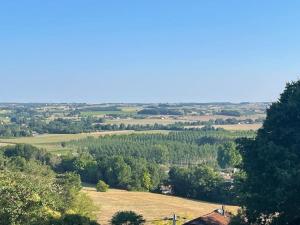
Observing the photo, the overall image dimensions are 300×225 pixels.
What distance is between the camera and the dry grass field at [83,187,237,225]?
68.1 metres

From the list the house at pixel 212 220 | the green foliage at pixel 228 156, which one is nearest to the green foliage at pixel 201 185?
the house at pixel 212 220

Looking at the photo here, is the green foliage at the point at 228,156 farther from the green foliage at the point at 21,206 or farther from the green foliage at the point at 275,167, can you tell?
the green foliage at the point at 21,206

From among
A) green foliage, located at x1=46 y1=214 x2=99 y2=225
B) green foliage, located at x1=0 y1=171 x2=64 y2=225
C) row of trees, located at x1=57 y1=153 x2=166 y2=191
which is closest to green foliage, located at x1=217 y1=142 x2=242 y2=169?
row of trees, located at x1=57 y1=153 x2=166 y2=191

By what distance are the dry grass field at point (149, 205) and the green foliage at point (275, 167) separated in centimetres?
2769

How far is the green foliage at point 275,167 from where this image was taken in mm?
30203

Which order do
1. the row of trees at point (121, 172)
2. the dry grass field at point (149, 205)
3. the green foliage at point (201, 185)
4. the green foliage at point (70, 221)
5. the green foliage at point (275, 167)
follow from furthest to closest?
1. the row of trees at point (121, 172)
2. the green foliage at point (201, 185)
3. the dry grass field at point (149, 205)
4. the green foliage at point (70, 221)
5. the green foliage at point (275, 167)

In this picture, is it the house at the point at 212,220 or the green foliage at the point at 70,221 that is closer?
the green foliage at the point at 70,221

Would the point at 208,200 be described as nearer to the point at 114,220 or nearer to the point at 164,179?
the point at 164,179

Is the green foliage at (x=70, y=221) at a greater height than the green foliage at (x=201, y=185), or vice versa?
the green foliage at (x=70, y=221)

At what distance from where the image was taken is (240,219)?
115 ft

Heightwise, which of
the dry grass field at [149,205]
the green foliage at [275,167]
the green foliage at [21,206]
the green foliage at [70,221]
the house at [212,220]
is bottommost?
the dry grass field at [149,205]

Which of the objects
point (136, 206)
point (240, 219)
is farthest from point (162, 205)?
point (240, 219)

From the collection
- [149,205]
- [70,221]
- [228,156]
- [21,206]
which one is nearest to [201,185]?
[149,205]

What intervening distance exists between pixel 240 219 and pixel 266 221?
7.21ft
